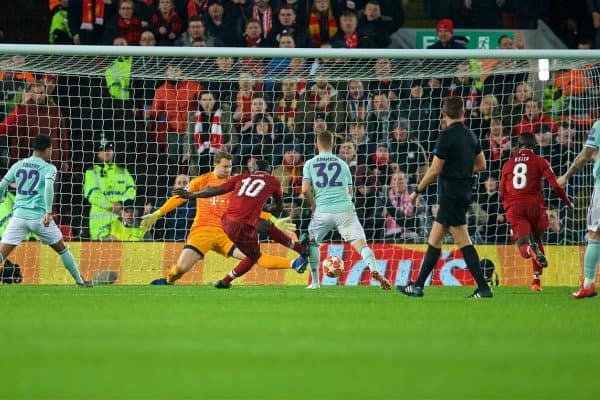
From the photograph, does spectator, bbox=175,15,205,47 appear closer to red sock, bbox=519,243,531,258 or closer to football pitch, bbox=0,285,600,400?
red sock, bbox=519,243,531,258

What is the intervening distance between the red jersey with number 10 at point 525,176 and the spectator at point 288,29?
541 centimetres

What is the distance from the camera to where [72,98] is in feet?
60.1

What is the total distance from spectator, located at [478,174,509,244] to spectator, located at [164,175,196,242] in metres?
4.29

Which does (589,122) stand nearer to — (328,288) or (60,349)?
(328,288)

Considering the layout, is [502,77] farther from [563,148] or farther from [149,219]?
[149,219]

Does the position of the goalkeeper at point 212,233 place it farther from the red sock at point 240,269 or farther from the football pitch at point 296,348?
the football pitch at point 296,348

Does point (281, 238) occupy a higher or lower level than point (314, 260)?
higher

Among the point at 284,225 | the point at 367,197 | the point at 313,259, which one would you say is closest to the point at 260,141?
the point at 367,197

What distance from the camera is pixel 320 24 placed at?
2009 centimetres

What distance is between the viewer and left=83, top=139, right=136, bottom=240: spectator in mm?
17266

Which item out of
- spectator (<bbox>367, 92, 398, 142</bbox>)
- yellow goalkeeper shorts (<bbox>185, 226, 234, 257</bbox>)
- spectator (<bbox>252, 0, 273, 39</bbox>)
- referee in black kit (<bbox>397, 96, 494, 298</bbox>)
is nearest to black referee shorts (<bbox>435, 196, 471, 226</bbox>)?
referee in black kit (<bbox>397, 96, 494, 298</bbox>)

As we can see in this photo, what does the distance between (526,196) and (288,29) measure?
5.81m

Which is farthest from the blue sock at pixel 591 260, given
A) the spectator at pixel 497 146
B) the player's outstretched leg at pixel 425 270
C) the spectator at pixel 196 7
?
the spectator at pixel 196 7

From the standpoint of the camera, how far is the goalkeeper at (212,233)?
16.0 meters
